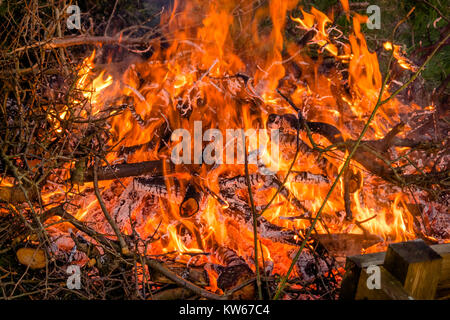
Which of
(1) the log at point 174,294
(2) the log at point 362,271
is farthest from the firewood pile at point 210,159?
(2) the log at point 362,271

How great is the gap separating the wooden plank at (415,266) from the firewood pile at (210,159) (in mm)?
739

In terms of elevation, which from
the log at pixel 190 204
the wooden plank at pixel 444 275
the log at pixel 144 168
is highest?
the log at pixel 144 168

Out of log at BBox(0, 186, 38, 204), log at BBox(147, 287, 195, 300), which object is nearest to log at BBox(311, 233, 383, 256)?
log at BBox(147, 287, 195, 300)

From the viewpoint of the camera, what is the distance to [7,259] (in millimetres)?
2295

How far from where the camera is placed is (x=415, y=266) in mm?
1481

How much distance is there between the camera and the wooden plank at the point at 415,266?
1.49 meters

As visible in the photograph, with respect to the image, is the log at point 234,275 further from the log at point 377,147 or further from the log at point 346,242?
the log at point 377,147

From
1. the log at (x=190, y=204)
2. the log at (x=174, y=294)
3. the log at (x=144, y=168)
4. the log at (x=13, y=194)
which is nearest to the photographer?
the log at (x=174, y=294)

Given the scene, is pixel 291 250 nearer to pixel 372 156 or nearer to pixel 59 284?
pixel 372 156

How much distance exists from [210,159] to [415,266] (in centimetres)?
201

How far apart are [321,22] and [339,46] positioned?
0.37 metres
